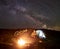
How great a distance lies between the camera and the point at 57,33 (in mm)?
9914

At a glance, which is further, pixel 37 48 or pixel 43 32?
pixel 43 32

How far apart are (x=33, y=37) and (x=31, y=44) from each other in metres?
0.34

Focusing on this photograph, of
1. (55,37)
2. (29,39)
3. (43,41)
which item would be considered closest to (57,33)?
(55,37)

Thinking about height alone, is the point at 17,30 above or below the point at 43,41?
above

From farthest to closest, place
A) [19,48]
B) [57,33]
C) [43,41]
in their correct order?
[57,33], [43,41], [19,48]

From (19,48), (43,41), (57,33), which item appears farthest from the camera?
(57,33)

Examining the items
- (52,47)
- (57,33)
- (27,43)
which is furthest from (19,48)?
(57,33)

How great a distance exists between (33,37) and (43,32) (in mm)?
750

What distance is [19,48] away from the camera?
8.36 m

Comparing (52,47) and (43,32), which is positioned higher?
(43,32)

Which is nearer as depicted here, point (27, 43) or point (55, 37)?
point (27, 43)

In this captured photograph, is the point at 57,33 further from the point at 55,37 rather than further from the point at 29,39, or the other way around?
the point at 29,39

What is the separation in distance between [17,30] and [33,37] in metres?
0.95

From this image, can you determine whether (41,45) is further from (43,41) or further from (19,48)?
(19,48)
